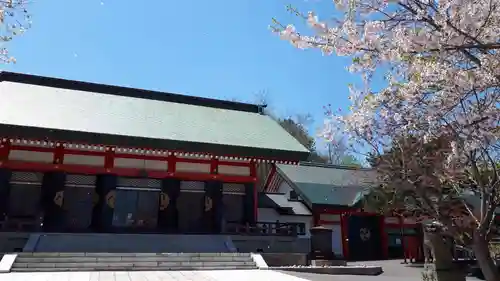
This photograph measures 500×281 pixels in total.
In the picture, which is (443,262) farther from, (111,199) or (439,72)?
(111,199)

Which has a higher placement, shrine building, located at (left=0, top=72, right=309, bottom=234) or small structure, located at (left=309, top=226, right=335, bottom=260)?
shrine building, located at (left=0, top=72, right=309, bottom=234)

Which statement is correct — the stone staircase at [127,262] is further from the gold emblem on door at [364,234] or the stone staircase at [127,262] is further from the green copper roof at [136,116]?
the gold emblem on door at [364,234]

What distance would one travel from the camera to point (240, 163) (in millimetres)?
16703

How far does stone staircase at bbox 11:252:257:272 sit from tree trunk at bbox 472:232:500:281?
8.95m

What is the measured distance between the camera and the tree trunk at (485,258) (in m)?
3.52

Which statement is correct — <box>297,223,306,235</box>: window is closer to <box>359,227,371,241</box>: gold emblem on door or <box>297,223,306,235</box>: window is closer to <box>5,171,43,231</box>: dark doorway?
<box>359,227,371,241</box>: gold emblem on door

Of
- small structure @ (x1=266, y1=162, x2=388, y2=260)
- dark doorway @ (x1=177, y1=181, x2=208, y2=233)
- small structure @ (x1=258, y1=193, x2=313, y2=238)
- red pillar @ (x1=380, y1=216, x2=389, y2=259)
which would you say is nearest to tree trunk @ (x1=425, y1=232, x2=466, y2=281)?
dark doorway @ (x1=177, y1=181, x2=208, y2=233)

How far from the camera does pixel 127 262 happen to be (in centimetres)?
1117

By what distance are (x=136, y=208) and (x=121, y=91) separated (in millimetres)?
6781

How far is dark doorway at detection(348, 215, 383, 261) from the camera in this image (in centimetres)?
2225

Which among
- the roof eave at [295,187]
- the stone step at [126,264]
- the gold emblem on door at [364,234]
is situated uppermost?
the roof eave at [295,187]

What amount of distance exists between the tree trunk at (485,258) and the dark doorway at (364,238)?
19372mm

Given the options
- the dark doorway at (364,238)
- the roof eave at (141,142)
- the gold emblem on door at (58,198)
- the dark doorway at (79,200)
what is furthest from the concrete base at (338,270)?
the dark doorway at (364,238)

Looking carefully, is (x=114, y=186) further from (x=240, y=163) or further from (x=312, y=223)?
(x=312, y=223)
